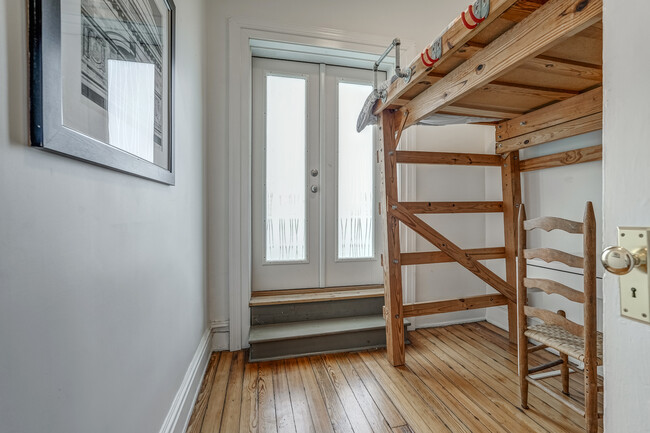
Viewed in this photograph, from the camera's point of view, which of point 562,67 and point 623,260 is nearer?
point 623,260

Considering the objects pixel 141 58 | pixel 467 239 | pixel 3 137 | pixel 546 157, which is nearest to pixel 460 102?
pixel 546 157

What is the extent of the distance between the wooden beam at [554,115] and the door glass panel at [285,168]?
59.8 inches

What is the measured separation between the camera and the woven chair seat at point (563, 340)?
1.21m

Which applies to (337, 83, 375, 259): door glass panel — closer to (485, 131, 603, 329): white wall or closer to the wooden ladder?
the wooden ladder

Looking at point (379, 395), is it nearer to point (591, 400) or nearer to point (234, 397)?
point (234, 397)

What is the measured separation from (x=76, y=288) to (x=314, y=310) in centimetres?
173

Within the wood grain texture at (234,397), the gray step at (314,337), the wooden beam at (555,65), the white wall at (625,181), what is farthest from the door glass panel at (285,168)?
the white wall at (625,181)

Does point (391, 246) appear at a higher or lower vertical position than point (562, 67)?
lower

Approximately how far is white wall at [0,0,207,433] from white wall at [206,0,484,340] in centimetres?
80

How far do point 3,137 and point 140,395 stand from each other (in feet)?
2.67

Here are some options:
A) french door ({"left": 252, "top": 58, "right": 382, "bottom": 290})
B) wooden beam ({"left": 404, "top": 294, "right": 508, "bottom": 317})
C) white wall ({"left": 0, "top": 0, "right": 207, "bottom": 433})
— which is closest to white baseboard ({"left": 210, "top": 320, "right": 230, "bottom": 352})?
french door ({"left": 252, "top": 58, "right": 382, "bottom": 290})

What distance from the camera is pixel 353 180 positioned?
247 centimetres

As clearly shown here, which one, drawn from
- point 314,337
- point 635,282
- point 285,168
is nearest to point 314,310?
point 314,337

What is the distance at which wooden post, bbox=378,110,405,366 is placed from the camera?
183 cm
